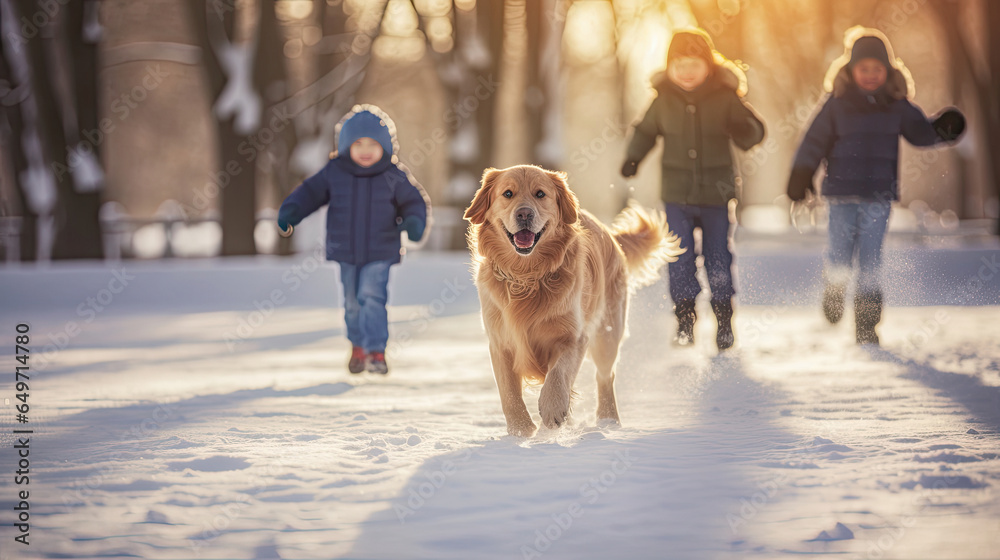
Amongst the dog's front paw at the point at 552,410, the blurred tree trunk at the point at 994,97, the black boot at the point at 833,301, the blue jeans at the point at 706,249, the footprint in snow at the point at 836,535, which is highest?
the blurred tree trunk at the point at 994,97

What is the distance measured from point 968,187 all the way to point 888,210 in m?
20.0

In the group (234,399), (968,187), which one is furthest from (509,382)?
(968,187)

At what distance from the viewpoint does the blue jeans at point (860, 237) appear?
671cm

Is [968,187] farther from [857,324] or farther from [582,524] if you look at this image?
[582,524]

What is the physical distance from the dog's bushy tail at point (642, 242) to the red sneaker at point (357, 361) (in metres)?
1.92

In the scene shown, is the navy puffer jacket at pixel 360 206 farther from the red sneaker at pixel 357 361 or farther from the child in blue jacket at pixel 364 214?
the red sneaker at pixel 357 361

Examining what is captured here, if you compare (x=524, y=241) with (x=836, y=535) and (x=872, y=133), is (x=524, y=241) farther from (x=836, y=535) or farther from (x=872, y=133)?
(x=872, y=133)

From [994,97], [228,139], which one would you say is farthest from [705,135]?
[994,97]

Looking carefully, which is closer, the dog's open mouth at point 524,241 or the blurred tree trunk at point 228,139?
the dog's open mouth at point 524,241

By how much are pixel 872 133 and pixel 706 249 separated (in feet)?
4.79

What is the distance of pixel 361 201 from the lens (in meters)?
6.29

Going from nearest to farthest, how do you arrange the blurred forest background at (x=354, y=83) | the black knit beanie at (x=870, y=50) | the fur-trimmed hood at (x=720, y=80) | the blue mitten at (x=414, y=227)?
the blue mitten at (x=414, y=227)
the black knit beanie at (x=870, y=50)
the fur-trimmed hood at (x=720, y=80)
the blurred forest background at (x=354, y=83)

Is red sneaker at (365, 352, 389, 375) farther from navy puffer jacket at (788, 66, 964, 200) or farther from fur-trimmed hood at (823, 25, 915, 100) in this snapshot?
fur-trimmed hood at (823, 25, 915, 100)

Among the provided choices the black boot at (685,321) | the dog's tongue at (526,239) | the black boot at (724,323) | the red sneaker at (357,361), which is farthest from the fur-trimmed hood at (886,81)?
the red sneaker at (357,361)
